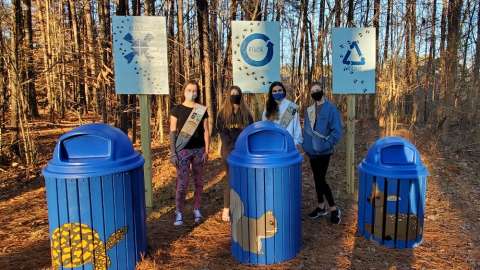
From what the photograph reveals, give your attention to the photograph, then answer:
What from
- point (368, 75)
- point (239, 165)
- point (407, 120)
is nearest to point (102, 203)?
point (239, 165)

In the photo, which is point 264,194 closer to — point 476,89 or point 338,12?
point 338,12

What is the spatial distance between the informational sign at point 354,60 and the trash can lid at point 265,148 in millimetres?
2198

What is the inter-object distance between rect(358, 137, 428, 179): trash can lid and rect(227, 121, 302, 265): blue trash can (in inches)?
35.6

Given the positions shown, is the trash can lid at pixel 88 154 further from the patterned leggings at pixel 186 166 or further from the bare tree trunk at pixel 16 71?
the bare tree trunk at pixel 16 71

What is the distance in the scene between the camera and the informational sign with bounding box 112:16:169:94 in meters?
4.89

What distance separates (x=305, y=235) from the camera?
4234mm

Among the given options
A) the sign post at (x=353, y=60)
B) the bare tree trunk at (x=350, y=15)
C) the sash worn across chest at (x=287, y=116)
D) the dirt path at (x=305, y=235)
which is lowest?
the dirt path at (x=305, y=235)

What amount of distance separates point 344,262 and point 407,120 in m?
9.71

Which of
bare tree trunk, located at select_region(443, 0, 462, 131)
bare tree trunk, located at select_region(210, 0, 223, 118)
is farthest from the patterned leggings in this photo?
bare tree trunk, located at select_region(443, 0, 462, 131)

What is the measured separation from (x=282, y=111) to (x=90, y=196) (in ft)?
7.71

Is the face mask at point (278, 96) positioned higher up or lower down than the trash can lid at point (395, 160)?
higher up

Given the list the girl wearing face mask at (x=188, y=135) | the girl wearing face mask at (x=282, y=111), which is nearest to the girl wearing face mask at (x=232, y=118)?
the girl wearing face mask at (x=188, y=135)

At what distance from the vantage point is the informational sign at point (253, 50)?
17.7ft

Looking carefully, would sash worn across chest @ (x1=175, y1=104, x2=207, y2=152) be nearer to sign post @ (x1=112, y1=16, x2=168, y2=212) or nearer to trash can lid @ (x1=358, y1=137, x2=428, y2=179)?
sign post @ (x1=112, y1=16, x2=168, y2=212)
